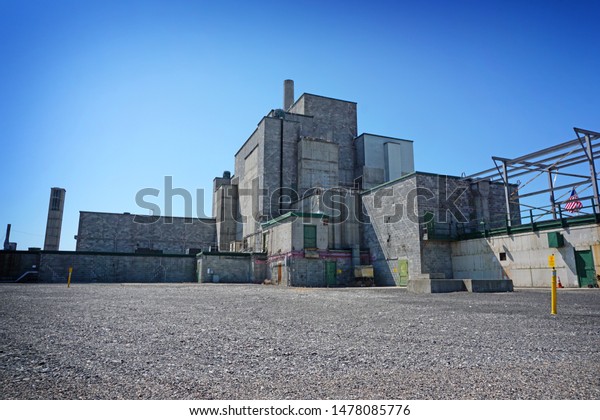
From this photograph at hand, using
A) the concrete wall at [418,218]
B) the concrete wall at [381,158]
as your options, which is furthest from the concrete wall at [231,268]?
the concrete wall at [381,158]

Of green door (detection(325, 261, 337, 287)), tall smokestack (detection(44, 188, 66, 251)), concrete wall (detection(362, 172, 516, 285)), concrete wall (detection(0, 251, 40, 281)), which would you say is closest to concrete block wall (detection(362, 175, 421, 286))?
concrete wall (detection(362, 172, 516, 285))

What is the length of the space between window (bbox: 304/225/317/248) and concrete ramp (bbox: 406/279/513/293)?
13.9 metres

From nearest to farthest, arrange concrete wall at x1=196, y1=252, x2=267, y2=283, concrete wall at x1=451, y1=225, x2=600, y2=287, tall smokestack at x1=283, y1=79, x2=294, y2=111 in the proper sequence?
concrete wall at x1=451, y1=225, x2=600, y2=287 → concrete wall at x1=196, y1=252, x2=267, y2=283 → tall smokestack at x1=283, y1=79, x2=294, y2=111

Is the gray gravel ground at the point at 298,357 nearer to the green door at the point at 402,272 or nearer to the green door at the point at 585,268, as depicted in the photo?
the green door at the point at 585,268

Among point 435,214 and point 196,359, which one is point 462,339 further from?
point 435,214

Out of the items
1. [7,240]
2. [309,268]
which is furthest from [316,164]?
[7,240]

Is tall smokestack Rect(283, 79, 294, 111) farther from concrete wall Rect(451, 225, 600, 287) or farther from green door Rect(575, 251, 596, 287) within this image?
green door Rect(575, 251, 596, 287)

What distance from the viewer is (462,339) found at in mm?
5281

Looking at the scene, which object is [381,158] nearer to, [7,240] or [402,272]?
[402,272]

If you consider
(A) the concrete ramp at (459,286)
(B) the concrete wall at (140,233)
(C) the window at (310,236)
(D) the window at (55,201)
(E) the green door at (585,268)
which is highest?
(D) the window at (55,201)

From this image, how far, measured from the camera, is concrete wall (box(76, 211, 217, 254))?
44844 millimetres

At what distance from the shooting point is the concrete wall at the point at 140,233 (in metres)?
44.8

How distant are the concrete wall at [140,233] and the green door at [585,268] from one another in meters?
39.5

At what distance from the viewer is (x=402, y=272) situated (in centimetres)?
2762
